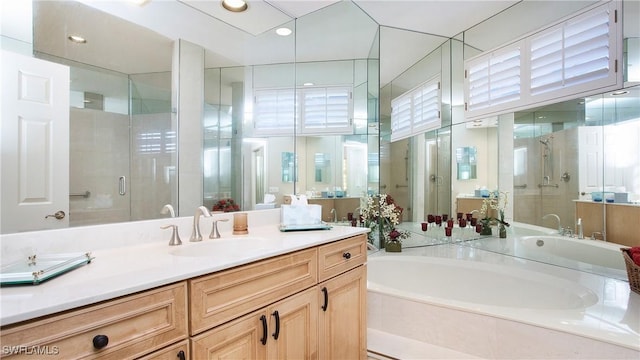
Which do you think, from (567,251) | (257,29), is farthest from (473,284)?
(257,29)

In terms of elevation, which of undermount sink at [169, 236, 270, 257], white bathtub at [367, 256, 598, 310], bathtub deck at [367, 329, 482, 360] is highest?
undermount sink at [169, 236, 270, 257]

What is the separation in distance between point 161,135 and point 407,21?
98.5 inches

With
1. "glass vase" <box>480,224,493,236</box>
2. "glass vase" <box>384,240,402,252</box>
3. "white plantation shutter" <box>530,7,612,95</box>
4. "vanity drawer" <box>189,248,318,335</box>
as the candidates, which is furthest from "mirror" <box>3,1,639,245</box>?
"vanity drawer" <box>189,248,318,335</box>

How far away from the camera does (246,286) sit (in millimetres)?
1035

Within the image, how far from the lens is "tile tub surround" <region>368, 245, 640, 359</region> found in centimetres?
134

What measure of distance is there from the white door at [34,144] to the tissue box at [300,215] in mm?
1028

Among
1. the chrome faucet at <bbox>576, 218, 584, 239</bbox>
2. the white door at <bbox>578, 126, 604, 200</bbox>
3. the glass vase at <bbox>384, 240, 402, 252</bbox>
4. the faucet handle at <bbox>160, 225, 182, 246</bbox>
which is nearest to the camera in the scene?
the faucet handle at <bbox>160, 225, 182, 246</bbox>

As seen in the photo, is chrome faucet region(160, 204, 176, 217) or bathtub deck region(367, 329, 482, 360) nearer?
chrome faucet region(160, 204, 176, 217)

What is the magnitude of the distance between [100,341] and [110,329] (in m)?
0.03

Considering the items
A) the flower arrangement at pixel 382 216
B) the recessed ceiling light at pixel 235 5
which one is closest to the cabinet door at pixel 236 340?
the recessed ceiling light at pixel 235 5

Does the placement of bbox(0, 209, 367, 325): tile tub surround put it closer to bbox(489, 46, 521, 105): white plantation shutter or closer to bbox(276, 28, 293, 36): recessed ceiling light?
bbox(276, 28, 293, 36): recessed ceiling light

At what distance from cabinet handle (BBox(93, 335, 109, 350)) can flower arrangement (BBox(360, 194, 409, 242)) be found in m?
2.28

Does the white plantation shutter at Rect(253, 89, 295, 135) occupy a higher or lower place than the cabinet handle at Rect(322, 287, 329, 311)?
higher

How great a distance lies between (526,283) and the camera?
2.14 meters
